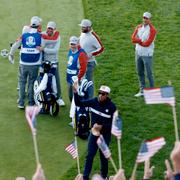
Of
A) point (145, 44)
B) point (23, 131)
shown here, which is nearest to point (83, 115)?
point (23, 131)

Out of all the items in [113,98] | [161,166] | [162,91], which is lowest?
[161,166]

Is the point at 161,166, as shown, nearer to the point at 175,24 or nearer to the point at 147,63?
the point at 147,63

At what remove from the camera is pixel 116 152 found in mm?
10945

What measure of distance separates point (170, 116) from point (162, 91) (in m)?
4.44

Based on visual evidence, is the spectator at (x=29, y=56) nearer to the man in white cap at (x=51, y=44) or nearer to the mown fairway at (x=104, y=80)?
the man in white cap at (x=51, y=44)

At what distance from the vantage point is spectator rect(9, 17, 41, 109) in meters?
11.9

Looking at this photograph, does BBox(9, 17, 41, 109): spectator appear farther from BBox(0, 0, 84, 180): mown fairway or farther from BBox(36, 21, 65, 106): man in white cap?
BBox(0, 0, 84, 180): mown fairway

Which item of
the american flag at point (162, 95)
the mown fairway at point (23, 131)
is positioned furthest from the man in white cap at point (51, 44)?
the american flag at point (162, 95)

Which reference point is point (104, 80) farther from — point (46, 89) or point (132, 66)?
point (46, 89)

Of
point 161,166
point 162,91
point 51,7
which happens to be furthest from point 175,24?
point 162,91

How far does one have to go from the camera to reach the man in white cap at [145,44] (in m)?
12.2

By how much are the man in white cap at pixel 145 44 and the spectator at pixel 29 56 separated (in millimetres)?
1877

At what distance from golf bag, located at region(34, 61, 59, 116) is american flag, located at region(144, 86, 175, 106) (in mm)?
4285

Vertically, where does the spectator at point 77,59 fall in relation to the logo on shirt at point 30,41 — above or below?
below
